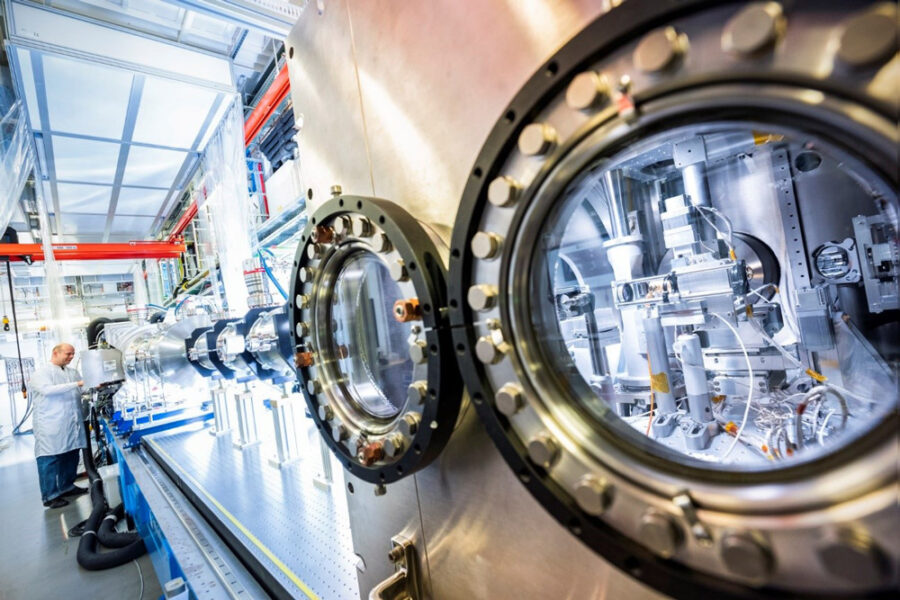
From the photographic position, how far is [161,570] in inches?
61.1

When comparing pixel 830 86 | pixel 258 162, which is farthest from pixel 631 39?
pixel 258 162

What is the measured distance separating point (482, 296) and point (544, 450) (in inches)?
6.5

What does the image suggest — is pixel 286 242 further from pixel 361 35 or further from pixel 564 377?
pixel 564 377

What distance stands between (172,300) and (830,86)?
218 inches

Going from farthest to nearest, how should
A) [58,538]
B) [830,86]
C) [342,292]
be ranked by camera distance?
[58,538], [342,292], [830,86]

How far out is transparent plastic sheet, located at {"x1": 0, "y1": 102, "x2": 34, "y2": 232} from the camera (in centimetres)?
204

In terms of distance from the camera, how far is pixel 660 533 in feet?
1.05

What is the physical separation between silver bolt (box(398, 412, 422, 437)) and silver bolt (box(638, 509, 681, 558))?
0.29 m

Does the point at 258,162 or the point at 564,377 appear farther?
the point at 258,162

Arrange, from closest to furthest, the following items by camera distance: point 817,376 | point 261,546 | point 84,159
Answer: point 261,546, point 817,376, point 84,159

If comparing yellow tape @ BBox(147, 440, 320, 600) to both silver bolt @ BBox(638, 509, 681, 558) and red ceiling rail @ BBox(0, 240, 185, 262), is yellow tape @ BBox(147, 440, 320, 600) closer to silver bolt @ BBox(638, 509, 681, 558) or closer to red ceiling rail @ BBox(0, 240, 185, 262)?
silver bolt @ BBox(638, 509, 681, 558)

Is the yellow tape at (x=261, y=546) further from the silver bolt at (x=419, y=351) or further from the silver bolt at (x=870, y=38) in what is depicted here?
the silver bolt at (x=870, y=38)

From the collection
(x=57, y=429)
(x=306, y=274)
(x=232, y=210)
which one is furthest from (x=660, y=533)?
(x=57, y=429)

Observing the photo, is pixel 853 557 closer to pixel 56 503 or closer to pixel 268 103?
pixel 268 103
